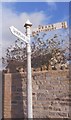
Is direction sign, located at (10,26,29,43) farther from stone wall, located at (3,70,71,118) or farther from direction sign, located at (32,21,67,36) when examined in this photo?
stone wall, located at (3,70,71,118)

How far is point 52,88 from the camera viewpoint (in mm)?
5402

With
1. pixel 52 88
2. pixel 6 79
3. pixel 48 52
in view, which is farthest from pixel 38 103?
pixel 48 52

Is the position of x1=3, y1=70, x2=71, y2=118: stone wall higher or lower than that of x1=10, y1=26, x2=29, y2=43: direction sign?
lower

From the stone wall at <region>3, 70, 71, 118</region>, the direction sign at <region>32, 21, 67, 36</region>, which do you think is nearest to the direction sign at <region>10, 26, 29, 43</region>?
the direction sign at <region>32, 21, 67, 36</region>

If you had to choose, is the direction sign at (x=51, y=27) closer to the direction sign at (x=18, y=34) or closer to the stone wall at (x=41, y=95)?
the direction sign at (x=18, y=34)

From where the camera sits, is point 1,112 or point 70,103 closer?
point 70,103

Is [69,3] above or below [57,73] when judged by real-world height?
above

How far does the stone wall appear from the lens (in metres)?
5.30

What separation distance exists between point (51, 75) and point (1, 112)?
4.75 ft

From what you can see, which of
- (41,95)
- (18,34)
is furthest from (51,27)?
(41,95)

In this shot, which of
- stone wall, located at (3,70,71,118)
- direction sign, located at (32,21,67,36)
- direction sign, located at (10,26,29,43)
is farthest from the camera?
stone wall, located at (3,70,71,118)

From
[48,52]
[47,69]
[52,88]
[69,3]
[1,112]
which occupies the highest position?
[69,3]

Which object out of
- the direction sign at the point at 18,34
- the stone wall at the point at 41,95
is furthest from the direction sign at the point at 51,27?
the stone wall at the point at 41,95

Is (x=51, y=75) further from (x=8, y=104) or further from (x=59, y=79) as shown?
(x=8, y=104)
